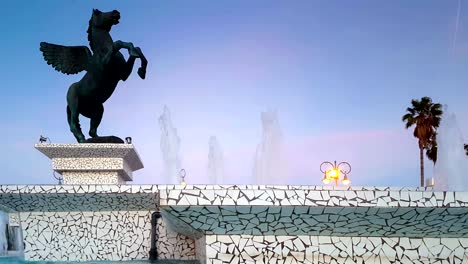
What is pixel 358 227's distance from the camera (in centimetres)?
516

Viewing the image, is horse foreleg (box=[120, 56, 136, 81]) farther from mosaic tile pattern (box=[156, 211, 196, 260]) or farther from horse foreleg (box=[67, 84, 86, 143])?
mosaic tile pattern (box=[156, 211, 196, 260])

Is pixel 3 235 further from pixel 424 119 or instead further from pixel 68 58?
pixel 424 119

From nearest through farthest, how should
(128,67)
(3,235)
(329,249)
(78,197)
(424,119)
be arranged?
(329,249)
(78,197)
(128,67)
(3,235)
(424,119)

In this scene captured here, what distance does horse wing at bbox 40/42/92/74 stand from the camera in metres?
9.66

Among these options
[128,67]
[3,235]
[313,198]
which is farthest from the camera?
[3,235]

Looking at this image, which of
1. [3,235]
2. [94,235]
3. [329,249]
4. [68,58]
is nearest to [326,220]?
[329,249]

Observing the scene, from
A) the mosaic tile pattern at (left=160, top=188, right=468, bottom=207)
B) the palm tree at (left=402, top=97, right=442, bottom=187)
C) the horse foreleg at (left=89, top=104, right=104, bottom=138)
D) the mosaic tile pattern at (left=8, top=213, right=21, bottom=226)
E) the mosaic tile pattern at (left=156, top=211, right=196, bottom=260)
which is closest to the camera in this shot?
the mosaic tile pattern at (left=160, top=188, right=468, bottom=207)

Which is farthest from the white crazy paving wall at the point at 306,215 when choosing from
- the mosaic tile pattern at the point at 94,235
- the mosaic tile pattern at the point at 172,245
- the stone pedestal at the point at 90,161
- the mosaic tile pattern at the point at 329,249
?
the stone pedestal at the point at 90,161

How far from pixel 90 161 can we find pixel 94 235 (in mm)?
1848

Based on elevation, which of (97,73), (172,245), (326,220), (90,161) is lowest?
(172,245)

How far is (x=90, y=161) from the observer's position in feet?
29.7

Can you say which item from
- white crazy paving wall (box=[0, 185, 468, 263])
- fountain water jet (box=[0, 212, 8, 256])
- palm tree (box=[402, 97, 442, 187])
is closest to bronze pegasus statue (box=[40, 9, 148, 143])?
white crazy paving wall (box=[0, 185, 468, 263])

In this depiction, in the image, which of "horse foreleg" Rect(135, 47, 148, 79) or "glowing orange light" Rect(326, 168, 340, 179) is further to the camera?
"glowing orange light" Rect(326, 168, 340, 179)

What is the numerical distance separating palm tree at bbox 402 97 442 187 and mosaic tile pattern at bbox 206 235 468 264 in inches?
962
